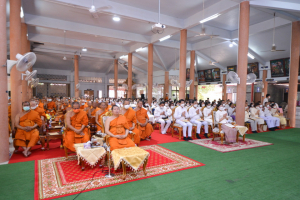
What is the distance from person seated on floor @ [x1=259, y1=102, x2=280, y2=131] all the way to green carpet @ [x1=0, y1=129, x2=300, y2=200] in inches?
182

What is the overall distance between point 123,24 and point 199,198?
11843mm

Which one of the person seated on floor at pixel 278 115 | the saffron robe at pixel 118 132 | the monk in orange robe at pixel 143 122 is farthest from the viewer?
the person seated on floor at pixel 278 115

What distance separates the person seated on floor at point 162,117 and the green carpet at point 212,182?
308 cm

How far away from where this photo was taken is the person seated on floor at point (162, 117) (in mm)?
8000

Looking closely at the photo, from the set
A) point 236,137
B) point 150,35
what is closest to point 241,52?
point 236,137

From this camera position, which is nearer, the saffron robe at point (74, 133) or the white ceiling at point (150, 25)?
the saffron robe at point (74, 133)

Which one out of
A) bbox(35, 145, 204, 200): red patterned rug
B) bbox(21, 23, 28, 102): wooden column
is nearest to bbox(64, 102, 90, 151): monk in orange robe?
bbox(35, 145, 204, 200): red patterned rug

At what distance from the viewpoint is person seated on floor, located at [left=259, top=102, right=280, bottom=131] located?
9211 millimetres

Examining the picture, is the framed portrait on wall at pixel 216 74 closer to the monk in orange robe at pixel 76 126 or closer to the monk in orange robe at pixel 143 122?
the monk in orange robe at pixel 143 122

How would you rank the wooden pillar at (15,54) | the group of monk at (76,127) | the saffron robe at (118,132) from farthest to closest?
the wooden pillar at (15,54)
the group of monk at (76,127)
the saffron robe at (118,132)

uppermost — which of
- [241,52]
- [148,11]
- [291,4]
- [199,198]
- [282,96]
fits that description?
[148,11]

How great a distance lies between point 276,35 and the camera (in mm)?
12992

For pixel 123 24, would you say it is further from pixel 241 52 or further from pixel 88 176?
pixel 88 176

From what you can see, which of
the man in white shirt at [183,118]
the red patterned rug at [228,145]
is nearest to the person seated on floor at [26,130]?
the man in white shirt at [183,118]
